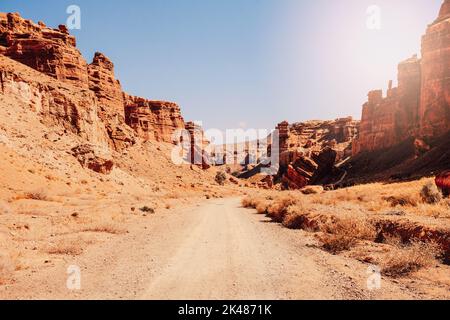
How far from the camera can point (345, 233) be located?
1040cm

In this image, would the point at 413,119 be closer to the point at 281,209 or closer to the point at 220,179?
the point at 220,179

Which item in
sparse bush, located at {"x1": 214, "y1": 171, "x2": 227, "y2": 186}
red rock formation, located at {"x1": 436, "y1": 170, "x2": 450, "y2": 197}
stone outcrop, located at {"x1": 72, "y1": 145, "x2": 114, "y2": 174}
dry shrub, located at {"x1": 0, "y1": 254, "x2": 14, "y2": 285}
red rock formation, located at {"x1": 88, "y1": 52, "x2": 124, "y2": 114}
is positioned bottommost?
sparse bush, located at {"x1": 214, "y1": 171, "x2": 227, "y2": 186}

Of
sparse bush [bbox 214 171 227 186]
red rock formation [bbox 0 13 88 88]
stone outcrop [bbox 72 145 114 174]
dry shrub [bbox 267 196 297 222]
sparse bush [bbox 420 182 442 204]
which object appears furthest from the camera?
sparse bush [bbox 214 171 227 186]

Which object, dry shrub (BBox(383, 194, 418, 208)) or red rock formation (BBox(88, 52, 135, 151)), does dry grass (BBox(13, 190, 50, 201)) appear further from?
red rock formation (BBox(88, 52, 135, 151))

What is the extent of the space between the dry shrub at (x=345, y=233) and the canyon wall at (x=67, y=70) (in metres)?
44.0

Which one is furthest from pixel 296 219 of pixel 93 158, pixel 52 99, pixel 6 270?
pixel 52 99

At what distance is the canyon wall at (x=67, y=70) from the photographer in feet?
155

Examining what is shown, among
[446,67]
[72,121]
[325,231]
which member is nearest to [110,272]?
[325,231]

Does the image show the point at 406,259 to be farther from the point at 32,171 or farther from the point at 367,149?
the point at 367,149

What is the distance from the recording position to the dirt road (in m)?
5.45

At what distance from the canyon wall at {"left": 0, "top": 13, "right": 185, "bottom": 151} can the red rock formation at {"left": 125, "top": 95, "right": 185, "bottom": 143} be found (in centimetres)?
126

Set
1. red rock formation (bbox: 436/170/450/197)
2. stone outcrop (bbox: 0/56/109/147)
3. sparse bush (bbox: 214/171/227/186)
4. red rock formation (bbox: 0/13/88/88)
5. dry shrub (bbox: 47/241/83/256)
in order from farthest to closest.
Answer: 1. sparse bush (bbox: 214/171/227/186)
2. red rock formation (bbox: 0/13/88/88)
3. stone outcrop (bbox: 0/56/109/147)
4. red rock formation (bbox: 436/170/450/197)
5. dry shrub (bbox: 47/241/83/256)

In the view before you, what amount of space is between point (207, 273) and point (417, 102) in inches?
2872

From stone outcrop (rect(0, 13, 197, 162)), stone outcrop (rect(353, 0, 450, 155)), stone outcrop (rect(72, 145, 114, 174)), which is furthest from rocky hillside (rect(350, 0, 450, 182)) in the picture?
stone outcrop (rect(0, 13, 197, 162))
